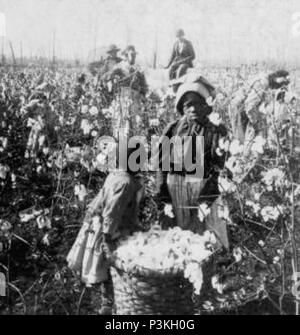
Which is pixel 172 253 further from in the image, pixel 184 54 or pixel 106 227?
pixel 184 54

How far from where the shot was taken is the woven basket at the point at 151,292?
2.58 meters

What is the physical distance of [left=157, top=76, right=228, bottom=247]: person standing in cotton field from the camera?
3260mm

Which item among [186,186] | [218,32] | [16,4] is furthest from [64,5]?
[186,186]

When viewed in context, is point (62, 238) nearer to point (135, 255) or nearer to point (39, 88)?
point (135, 255)

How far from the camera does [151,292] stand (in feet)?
8.68

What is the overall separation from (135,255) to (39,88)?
355 cm

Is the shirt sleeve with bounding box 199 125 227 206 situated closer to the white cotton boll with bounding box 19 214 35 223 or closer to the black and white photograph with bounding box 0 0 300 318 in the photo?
the black and white photograph with bounding box 0 0 300 318

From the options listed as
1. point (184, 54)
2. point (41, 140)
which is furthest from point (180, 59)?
point (41, 140)

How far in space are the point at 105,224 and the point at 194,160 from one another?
79 centimetres

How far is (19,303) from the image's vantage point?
123 inches

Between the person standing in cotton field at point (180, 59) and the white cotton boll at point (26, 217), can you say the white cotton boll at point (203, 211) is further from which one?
the person standing in cotton field at point (180, 59)

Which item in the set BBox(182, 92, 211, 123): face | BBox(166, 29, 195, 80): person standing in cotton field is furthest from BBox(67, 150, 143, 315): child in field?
BBox(166, 29, 195, 80): person standing in cotton field

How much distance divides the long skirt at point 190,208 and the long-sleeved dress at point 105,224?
13.0 inches
